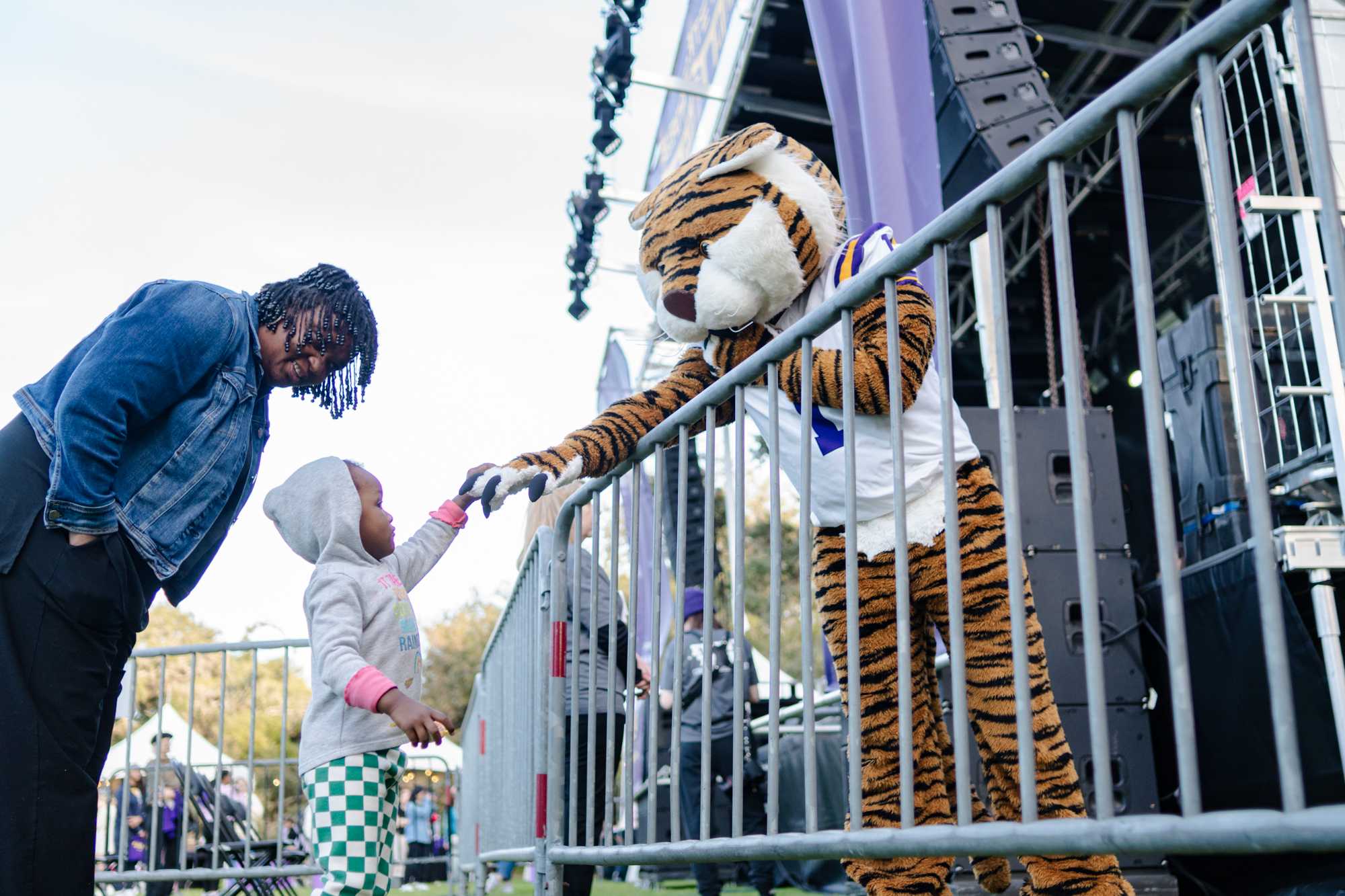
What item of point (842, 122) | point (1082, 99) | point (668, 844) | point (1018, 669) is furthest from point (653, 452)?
point (1082, 99)

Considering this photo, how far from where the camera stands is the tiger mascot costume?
2.03 metres

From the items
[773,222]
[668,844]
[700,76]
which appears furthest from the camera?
[700,76]

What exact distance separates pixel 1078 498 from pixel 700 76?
7.80m

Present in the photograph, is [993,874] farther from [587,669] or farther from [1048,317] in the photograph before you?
[1048,317]

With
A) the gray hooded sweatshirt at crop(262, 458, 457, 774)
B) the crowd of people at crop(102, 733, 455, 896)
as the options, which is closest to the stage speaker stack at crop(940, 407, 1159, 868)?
the gray hooded sweatshirt at crop(262, 458, 457, 774)

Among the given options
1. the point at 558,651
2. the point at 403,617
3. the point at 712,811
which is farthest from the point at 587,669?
the point at 712,811

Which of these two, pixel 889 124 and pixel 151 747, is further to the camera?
pixel 151 747

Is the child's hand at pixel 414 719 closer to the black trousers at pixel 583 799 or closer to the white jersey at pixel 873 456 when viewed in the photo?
the black trousers at pixel 583 799

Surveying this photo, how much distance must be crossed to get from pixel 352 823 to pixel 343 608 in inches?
18.6

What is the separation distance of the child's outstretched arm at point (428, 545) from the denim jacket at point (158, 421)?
26.6 inches

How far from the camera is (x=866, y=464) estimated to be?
219cm

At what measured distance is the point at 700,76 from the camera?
28.3 ft

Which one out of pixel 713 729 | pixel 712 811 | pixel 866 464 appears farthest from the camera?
pixel 713 729

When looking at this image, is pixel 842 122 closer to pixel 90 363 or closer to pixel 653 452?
pixel 653 452
